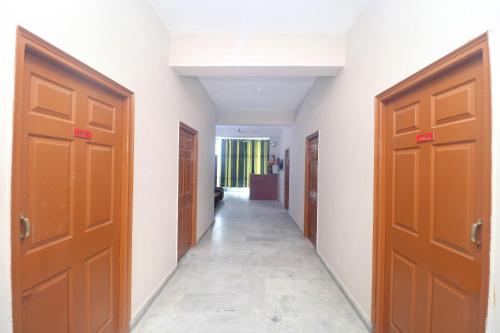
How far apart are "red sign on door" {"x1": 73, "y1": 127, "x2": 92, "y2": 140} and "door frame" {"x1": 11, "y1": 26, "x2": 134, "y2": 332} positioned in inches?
13.5

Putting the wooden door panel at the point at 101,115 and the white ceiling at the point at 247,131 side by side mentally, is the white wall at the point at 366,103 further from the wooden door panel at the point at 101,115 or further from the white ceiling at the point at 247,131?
the white ceiling at the point at 247,131

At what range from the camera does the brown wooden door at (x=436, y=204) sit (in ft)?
4.14

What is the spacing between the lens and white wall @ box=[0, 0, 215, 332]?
1067 millimetres

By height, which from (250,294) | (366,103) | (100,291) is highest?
(366,103)

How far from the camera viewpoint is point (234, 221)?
254 inches

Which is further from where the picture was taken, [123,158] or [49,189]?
[123,158]

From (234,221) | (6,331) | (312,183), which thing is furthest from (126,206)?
(234,221)

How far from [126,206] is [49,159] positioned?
79cm

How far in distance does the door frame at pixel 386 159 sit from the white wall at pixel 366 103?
38mm

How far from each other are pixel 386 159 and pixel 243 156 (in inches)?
468

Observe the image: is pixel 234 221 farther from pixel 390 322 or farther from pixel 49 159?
pixel 49 159

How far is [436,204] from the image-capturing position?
153 cm

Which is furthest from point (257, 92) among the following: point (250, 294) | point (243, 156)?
point (243, 156)

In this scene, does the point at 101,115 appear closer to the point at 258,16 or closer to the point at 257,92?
the point at 258,16
